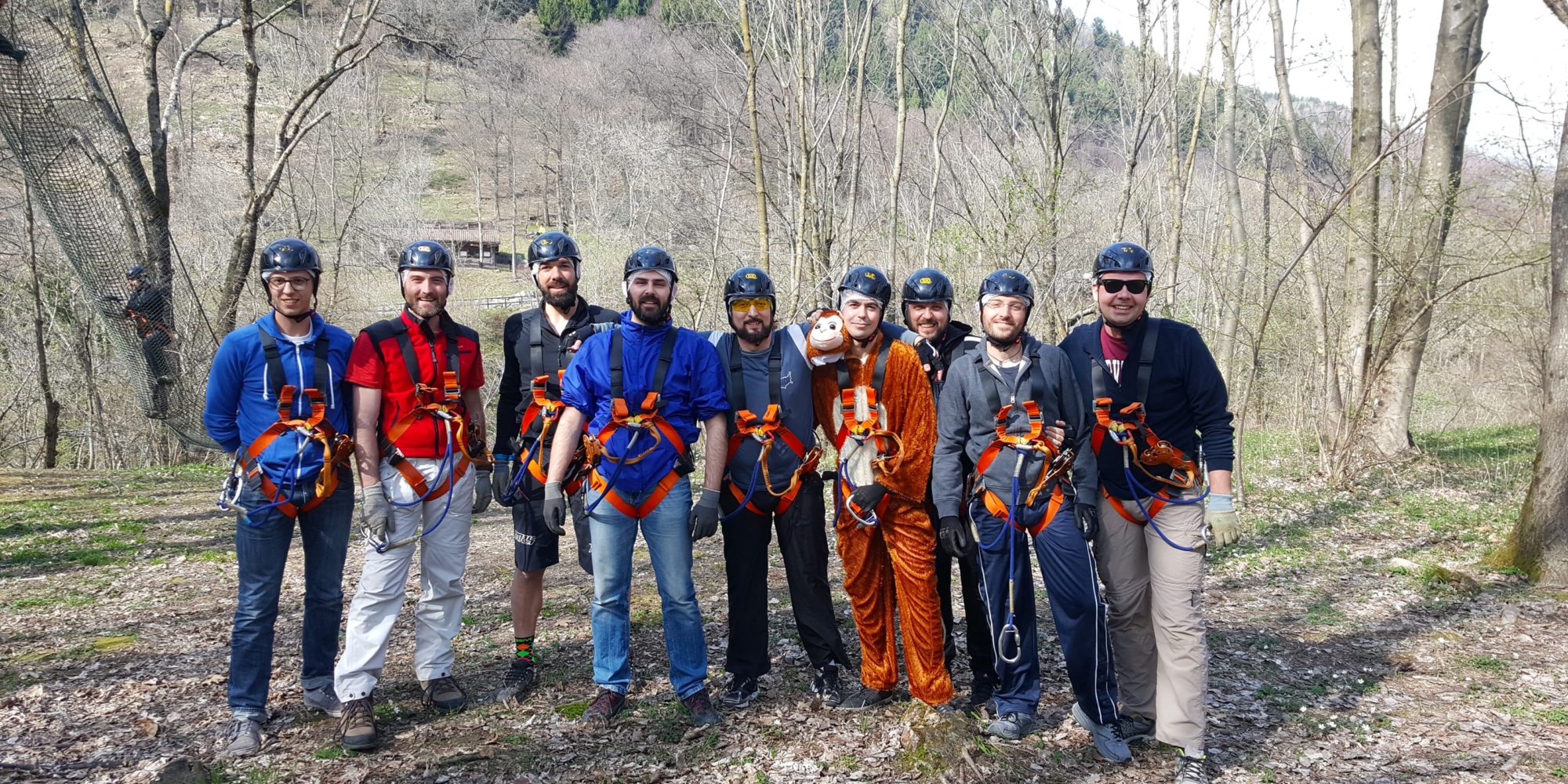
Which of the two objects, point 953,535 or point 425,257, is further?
point 425,257

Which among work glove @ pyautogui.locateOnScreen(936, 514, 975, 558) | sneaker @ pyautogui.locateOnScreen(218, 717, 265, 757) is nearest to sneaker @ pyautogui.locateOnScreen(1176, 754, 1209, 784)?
work glove @ pyautogui.locateOnScreen(936, 514, 975, 558)

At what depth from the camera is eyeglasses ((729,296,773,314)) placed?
4.86m

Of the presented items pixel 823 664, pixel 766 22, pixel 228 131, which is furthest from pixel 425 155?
pixel 823 664

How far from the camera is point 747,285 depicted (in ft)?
15.8

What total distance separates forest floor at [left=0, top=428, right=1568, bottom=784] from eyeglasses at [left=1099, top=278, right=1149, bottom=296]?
2224 mm

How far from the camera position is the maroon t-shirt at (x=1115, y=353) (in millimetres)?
4594

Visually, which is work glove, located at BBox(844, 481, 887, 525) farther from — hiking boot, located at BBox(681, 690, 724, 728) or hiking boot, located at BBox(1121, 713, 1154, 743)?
hiking boot, located at BBox(1121, 713, 1154, 743)

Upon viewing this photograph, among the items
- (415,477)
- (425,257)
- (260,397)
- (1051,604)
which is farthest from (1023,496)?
(260,397)

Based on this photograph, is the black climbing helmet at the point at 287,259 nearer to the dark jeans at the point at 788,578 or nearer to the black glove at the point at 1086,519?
the dark jeans at the point at 788,578

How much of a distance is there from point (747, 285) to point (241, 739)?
3269mm

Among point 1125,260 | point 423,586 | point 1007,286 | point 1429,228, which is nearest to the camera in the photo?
point 1125,260

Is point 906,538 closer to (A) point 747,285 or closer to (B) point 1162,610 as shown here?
(B) point 1162,610

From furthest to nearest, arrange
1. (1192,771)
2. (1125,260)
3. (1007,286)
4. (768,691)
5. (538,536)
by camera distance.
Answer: (768,691), (538,536), (1007,286), (1125,260), (1192,771)

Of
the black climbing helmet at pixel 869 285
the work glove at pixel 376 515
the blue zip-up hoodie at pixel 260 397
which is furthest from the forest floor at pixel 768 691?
the black climbing helmet at pixel 869 285
